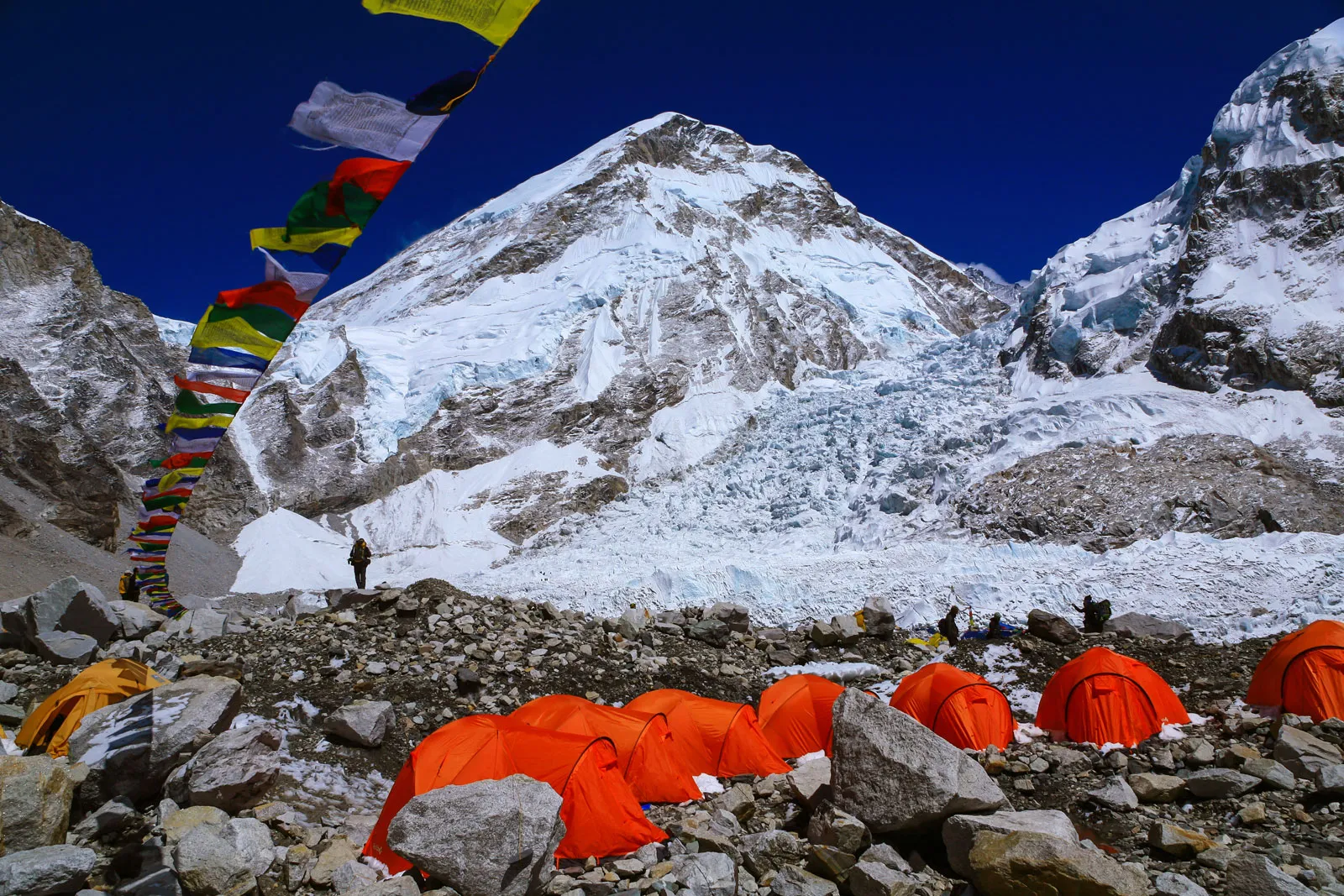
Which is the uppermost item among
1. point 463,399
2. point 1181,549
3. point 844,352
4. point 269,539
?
point 844,352

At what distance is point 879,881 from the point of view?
5.20 m

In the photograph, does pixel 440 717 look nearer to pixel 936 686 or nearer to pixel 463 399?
pixel 936 686

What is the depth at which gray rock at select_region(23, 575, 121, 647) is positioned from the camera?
9836 millimetres

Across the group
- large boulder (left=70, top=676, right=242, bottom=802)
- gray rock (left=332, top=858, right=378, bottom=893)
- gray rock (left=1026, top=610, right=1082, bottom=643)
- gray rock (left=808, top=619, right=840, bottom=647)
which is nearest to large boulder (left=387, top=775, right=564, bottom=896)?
gray rock (left=332, top=858, right=378, bottom=893)

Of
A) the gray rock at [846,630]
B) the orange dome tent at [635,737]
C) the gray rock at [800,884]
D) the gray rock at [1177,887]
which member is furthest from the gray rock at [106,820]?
the gray rock at [846,630]

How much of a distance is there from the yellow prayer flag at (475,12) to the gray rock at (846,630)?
43.0 ft

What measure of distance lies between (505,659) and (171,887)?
19.8 feet

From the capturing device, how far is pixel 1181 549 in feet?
57.9

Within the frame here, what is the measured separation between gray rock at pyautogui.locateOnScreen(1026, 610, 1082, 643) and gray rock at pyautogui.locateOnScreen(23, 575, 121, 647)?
15362 millimetres

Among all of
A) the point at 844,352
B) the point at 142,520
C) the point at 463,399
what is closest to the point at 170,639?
the point at 142,520

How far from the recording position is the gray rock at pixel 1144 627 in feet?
46.5

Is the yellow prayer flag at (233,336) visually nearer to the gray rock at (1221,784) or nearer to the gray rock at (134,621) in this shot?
the gray rock at (134,621)

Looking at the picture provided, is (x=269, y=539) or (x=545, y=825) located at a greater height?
(x=269, y=539)

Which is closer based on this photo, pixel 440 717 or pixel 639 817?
pixel 639 817
